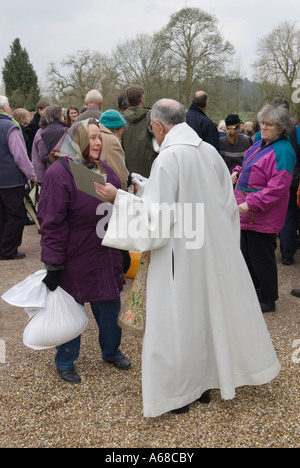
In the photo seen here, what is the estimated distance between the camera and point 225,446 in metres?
2.76

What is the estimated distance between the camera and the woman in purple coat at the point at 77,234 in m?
3.11

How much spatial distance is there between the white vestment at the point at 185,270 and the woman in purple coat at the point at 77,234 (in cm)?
39

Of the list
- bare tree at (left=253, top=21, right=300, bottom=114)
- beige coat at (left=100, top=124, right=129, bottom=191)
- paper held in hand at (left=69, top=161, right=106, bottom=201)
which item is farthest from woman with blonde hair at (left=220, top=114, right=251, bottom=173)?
bare tree at (left=253, top=21, right=300, bottom=114)

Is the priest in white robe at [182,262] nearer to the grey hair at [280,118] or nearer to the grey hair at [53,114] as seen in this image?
the grey hair at [280,118]

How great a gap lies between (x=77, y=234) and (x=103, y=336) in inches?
34.4

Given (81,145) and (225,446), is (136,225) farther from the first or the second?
(225,446)

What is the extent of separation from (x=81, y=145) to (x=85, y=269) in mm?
829

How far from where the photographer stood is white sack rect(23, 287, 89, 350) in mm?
3184

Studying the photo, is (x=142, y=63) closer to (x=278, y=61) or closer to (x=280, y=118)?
(x=278, y=61)

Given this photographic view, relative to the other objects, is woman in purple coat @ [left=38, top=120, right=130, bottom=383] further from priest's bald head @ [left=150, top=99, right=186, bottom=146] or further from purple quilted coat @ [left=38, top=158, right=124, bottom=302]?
priest's bald head @ [left=150, top=99, right=186, bottom=146]

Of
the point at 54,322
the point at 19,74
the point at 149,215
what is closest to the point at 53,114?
the point at 54,322

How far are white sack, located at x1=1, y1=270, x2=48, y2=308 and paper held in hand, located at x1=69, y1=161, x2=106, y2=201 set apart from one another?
675mm

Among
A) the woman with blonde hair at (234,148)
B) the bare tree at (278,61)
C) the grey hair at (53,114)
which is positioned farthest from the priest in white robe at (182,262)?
the bare tree at (278,61)

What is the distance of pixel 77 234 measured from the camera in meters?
3.22
